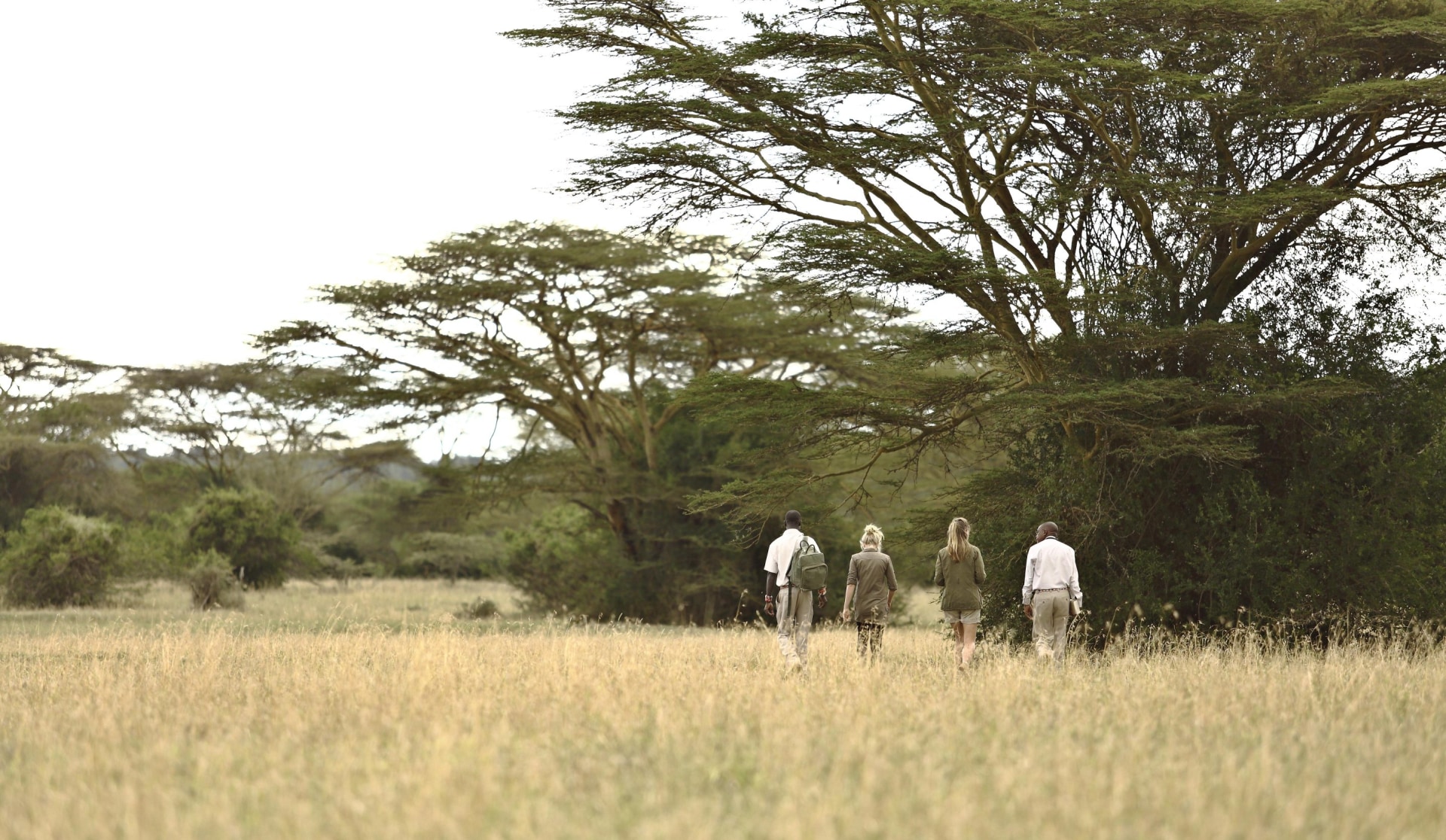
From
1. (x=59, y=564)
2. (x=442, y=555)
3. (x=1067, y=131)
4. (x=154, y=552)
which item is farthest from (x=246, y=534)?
(x=1067, y=131)

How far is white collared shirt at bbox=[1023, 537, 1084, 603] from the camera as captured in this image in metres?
11.3

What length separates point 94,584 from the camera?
26.2m

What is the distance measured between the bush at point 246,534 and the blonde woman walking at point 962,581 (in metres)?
22.4

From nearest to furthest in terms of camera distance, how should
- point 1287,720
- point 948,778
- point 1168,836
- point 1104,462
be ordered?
point 1168,836 → point 948,778 → point 1287,720 → point 1104,462

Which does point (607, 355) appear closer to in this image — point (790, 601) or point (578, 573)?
point (578, 573)

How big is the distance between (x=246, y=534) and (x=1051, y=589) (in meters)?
24.6

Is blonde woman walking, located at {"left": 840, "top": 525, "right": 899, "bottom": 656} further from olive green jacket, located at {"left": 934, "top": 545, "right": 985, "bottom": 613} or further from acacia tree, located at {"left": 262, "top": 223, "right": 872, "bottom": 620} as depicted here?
acacia tree, located at {"left": 262, "top": 223, "right": 872, "bottom": 620}

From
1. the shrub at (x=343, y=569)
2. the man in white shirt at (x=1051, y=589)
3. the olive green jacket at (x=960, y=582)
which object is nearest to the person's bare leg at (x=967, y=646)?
the olive green jacket at (x=960, y=582)

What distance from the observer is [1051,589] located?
11.4 metres

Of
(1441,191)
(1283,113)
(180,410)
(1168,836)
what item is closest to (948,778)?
(1168,836)

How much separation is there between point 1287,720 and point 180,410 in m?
41.4

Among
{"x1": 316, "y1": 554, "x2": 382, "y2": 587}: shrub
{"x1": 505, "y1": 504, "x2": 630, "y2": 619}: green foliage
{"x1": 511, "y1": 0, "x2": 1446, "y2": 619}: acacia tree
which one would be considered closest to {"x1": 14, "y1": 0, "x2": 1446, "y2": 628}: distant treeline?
{"x1": 511, "y1": 0, "x2": 1446, "y2": 619}: acacia tree

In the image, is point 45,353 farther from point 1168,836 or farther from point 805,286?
point 1168,836

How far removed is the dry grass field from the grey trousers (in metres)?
0.33
